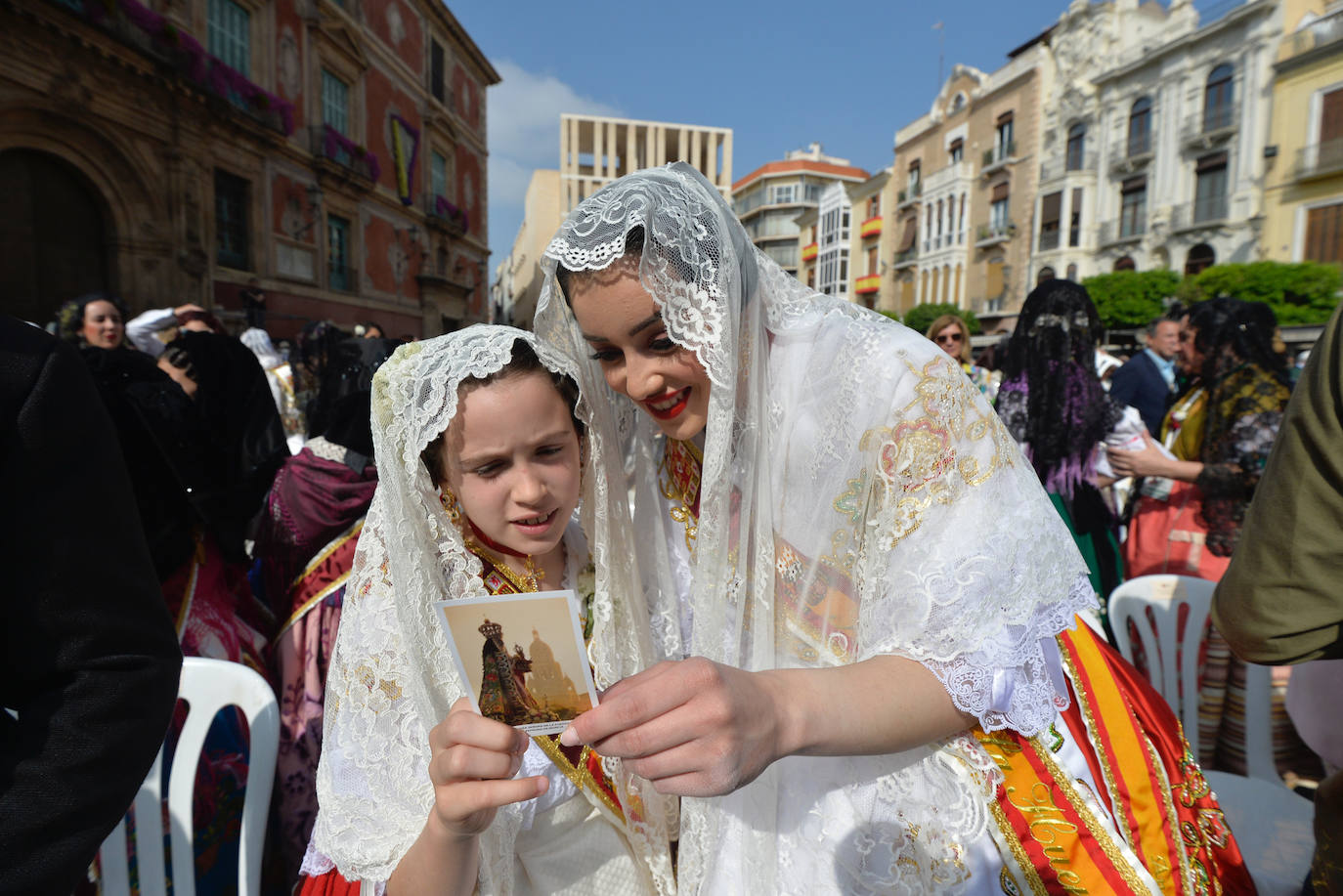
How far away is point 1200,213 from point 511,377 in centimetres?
2865

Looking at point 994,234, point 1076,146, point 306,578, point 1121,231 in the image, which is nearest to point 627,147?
point 994,234

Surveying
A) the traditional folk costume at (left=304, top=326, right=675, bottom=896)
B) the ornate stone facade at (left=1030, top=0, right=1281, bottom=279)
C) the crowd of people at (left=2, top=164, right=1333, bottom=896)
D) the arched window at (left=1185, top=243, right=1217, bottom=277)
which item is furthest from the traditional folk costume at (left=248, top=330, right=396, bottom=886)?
the arched window at (left=1185, top=243, right=1217, bottom=277)

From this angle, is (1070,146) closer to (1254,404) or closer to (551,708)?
(1254,404)

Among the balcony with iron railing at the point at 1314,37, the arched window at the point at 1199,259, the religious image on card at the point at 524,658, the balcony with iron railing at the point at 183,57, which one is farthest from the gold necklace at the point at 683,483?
the arched window at the point at 1199,259

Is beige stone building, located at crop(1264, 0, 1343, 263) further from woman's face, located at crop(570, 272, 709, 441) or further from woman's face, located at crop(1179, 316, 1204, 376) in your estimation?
woman's face, located at crop(570, 272, 709, 441)

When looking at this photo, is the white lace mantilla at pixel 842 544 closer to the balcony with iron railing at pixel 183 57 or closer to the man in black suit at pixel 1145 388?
the man in black suit at pixel 1145 388

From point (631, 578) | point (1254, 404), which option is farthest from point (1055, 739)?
point (1254, 404)

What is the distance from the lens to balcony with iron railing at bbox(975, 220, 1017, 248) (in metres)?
29.9

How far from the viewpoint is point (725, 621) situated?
1.38m

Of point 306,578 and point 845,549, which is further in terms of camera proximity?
point 306,578

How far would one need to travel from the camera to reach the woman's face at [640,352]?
1388 millimetres

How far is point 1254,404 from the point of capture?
9.54 ft

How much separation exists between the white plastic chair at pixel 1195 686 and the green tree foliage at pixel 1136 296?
71.8ft

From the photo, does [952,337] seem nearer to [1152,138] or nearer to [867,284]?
[1152,138]
